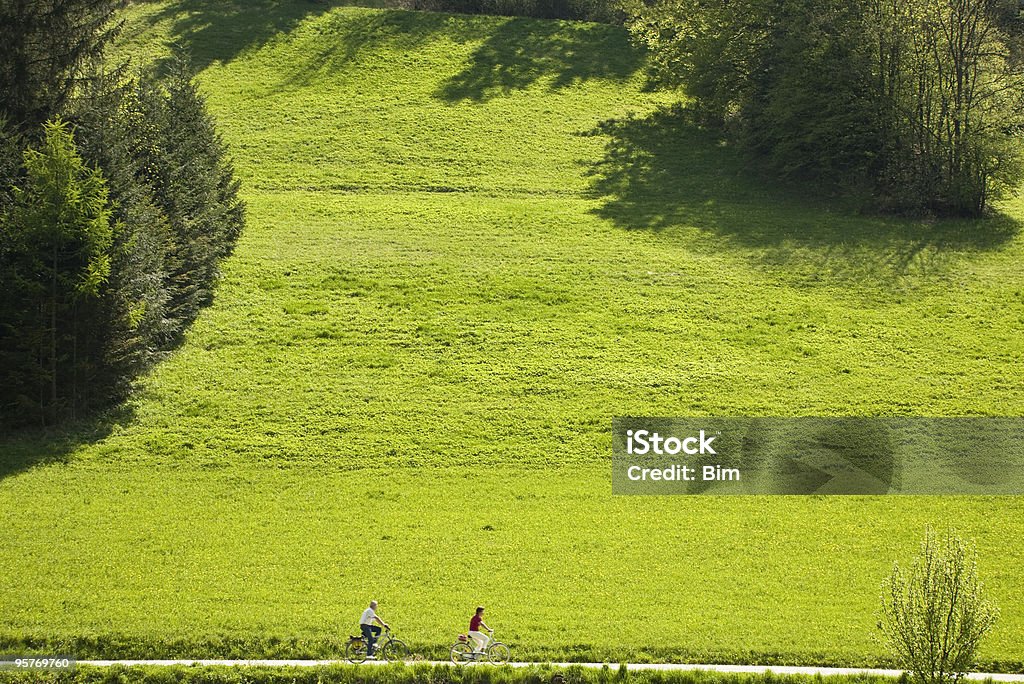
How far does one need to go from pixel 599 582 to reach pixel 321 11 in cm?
6453

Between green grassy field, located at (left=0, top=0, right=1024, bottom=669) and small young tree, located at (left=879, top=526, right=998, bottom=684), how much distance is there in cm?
269

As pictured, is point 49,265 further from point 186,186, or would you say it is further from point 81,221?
point 186,186


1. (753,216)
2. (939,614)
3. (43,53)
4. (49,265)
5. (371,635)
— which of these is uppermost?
(43,53)

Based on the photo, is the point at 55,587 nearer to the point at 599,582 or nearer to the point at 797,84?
the point at 599,582

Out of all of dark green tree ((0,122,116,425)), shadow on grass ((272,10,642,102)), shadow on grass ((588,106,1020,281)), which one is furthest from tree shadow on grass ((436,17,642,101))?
dark green tree ((0,122,116,425))

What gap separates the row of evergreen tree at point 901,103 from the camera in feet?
174

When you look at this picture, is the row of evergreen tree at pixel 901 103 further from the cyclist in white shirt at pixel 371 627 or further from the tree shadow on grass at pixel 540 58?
the cyclist in white shirt at pixel 371 627

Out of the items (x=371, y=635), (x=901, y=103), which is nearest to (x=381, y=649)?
(x=371, y=635)

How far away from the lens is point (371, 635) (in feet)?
71.9

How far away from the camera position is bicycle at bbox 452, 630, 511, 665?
21953 mm

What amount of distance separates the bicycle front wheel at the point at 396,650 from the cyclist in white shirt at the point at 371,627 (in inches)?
13.2

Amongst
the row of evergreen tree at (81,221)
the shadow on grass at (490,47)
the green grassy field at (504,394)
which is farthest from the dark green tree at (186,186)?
the shadow on grass at (490,47)

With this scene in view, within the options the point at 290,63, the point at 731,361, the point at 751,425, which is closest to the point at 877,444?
the point at 751,425

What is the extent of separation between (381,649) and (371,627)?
588 mm
